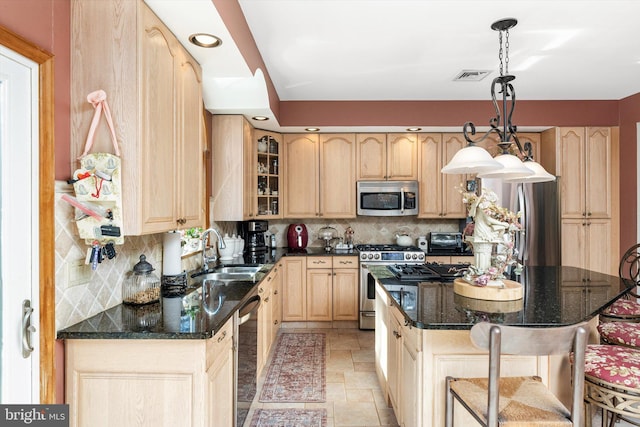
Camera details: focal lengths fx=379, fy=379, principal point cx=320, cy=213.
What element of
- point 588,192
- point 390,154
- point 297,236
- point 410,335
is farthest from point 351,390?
point 588,192

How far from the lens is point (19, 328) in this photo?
1348mm

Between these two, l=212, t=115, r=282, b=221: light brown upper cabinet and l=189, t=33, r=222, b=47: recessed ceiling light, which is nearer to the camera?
l=189, t=33, r=222, b=47: recessed ceiling light

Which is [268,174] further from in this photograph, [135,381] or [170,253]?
[135,381]

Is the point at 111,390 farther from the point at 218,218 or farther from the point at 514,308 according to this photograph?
the point at 218,218

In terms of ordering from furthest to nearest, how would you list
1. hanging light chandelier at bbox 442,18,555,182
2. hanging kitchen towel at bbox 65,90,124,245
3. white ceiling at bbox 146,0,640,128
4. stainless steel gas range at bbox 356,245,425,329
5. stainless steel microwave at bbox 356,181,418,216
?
stainless steel microwave at bbox 356,181,418,216, stainless steel gas range at bbox 356,245,425,329, white ceiling at bbox 146,0,640,128, hanging light chandelier at bbox 442,18,555,182, hanging kitchen towel at bbox 65,90,124,245

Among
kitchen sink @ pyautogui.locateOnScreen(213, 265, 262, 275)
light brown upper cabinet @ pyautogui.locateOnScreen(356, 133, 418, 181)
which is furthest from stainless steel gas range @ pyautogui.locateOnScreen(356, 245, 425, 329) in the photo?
kitchen sink @ pyautogui.locateOnScreen(213, 265, 262, 275)

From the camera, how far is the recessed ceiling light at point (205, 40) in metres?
1.96

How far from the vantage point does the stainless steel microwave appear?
14.9 feet

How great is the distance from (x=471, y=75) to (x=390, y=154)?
1.38 meters

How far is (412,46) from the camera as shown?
112 inches

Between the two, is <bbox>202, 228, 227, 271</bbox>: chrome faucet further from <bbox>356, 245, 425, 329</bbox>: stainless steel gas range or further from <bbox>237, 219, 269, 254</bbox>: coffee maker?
<bbox>356, 245, 425, 329</bbox>: stainless steel gas range

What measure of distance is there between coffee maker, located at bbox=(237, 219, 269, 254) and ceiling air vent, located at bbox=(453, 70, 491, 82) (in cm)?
251

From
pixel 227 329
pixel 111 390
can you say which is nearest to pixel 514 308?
pixel 227 329

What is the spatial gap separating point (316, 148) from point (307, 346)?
89.8 inches
